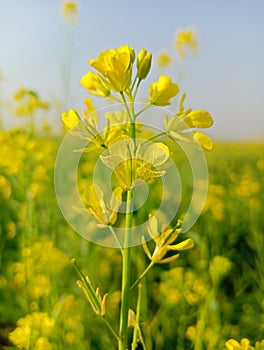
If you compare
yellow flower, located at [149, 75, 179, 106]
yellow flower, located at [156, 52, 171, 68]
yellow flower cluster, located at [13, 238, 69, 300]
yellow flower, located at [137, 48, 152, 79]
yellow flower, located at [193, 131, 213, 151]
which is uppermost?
yellow flower, located at [156, 52, 171, 68]

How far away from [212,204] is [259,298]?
→ 1.11m

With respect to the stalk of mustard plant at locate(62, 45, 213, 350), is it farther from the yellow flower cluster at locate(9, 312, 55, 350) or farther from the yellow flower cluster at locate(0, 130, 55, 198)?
the yellow flower cluster at locate(0, 130, 55, 198)

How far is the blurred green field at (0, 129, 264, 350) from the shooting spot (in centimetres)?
182

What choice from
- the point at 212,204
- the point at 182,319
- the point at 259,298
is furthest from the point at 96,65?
the point at 212,204

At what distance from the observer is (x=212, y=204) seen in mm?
3332

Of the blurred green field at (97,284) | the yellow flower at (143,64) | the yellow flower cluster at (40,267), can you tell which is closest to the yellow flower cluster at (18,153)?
the blurred green field at (97,284)

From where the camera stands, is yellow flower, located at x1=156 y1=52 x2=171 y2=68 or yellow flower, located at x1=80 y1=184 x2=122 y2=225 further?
yellow flower, located at x1=156 y1=52 x2=171 y2=68

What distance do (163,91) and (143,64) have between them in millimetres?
86

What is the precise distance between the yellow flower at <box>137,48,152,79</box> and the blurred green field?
0.97 meters

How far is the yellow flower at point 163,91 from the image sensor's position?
3.70ft

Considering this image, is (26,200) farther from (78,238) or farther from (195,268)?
(195,268)

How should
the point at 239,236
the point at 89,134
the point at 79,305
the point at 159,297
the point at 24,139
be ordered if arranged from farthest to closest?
1. the point at 239,236
2. the point at 24,139
3. the point at 159,297
4. the point at 79,305
5. the point at 89,134

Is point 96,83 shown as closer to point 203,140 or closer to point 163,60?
point 203,140

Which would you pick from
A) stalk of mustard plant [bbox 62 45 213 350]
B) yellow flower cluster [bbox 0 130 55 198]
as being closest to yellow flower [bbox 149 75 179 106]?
stalk of mustard plant [bbox 62 45 213 350]
